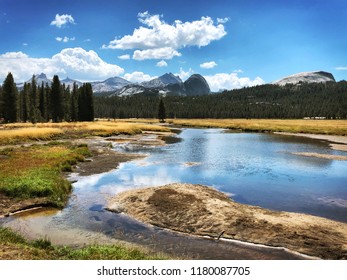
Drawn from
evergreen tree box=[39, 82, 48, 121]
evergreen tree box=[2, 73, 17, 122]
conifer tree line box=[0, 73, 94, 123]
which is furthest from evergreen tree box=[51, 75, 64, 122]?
evergreen tree box=[39, 82, 48, 121]

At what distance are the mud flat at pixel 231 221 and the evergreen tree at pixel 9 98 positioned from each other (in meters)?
82.1

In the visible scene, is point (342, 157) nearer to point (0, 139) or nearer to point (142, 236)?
point (142, 236)

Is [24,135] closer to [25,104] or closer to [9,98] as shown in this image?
[9,98]

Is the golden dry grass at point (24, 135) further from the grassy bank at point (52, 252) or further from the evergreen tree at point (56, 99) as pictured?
the evergreen tree at point (56, 99)

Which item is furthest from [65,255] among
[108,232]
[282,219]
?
[282,219]

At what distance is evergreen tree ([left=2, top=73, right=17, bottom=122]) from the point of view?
300 feet

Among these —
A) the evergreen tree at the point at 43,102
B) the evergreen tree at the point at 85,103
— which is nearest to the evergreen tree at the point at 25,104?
the evergreen tree at the point at 43,102

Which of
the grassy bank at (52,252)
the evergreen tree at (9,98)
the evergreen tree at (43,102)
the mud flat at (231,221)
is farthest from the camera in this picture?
the evergreen tree at (43,102)

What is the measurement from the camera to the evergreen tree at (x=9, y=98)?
9150cm

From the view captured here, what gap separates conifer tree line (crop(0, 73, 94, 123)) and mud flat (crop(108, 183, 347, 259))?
8399 cm

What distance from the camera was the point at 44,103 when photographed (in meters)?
120

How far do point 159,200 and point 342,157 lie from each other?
3348cm

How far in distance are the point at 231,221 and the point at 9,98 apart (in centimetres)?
9069

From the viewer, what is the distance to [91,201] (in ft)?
71.4
